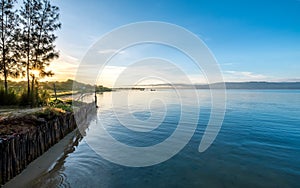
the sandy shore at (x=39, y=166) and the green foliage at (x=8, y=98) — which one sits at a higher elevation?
the green foliage at (x=8, y=98)

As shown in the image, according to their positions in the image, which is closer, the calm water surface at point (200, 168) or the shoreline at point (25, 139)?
the shoreline at point (25, 139)

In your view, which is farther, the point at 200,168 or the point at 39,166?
the point at 200,168

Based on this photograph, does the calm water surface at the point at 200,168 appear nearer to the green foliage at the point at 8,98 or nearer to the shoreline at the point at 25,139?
the shoreline at the point at 25,139

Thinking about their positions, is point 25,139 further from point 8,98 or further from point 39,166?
point 8,98

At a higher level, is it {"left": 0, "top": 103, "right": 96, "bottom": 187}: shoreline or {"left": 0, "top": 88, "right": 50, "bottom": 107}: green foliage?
{"left": 0, "top": 88, "right": 50, "bottom": 107}: green foliage

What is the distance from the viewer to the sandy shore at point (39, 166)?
5.93 metres

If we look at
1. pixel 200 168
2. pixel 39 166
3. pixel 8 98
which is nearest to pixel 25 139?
pixel 39 166

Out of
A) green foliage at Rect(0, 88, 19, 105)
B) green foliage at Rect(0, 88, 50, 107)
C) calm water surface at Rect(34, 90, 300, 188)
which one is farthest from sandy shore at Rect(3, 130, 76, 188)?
green foliage at Rect(0, 88, 19, 105)

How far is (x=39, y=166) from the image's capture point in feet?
23.8

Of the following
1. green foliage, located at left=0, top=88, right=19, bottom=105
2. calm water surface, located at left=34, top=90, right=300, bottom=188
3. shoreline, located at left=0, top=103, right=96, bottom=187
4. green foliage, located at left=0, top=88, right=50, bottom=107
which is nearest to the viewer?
shoreline, located at left=0, top=103, right=96, bottom=187

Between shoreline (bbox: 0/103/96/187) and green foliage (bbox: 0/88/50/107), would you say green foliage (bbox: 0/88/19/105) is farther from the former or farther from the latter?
shoreline (bbox: 0/103/96/187)

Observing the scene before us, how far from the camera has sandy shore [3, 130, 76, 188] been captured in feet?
19.5

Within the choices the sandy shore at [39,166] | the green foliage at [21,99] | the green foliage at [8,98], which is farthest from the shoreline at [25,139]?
the green foliage at [8,98]

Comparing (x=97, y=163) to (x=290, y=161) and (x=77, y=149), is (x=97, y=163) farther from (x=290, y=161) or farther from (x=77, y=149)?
(x=290, y=161)
